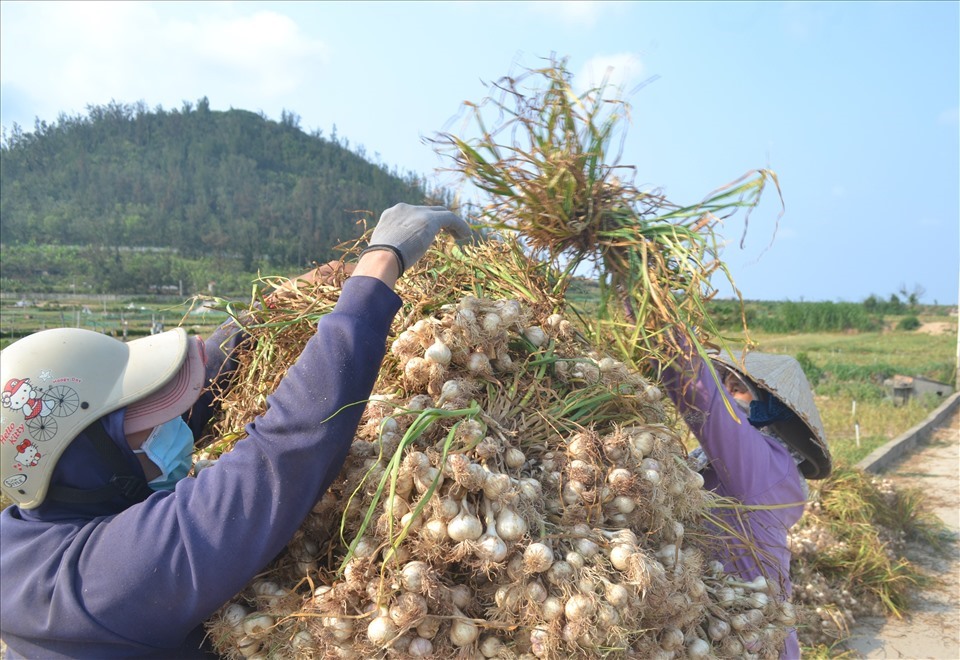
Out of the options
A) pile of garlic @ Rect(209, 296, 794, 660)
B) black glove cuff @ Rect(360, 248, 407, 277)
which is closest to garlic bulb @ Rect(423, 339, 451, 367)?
pile of garlic @ Rect(209, 296, 794, 660)

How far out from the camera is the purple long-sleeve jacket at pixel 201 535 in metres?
1.20

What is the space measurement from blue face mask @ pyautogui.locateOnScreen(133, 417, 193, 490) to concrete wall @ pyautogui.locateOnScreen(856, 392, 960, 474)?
24.6ft

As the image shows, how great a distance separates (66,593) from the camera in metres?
1.22

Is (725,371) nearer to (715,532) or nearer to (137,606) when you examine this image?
(715,532)

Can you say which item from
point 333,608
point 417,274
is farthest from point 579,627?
point 417,274

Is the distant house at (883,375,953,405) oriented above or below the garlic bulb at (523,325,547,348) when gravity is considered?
below

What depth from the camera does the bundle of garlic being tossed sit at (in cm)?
112

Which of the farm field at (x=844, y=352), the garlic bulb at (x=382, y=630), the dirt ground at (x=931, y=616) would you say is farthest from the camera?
the farm field at (x=844, y=352)

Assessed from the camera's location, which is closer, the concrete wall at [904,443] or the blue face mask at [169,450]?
the blue face mask at [169,450]

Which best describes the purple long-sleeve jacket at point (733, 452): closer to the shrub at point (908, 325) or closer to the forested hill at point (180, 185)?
the forested hill at point (180, 185)

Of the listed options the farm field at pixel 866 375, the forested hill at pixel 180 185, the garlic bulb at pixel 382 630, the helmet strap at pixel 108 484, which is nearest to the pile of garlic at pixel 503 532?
the garlic bulb at pixel 382 630

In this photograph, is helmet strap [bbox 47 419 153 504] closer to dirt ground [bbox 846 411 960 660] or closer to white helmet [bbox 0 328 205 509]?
white helmet [bbox 0 328 205 509]

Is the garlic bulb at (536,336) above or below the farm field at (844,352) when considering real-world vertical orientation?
above

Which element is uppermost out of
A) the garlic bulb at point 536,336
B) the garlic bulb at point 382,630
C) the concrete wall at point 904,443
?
the garlic bulb at point 536,336
